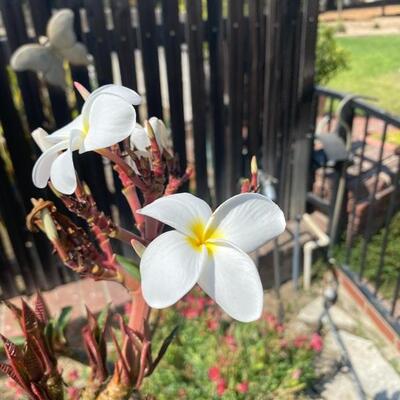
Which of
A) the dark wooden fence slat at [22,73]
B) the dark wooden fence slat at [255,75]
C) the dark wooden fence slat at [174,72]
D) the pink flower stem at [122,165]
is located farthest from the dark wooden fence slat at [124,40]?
the pink flower stem at [122,165]

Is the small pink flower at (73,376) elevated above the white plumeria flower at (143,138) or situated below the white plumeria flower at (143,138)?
below

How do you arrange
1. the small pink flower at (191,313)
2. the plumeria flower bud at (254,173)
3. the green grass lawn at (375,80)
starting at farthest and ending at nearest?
the green grass lawn at (375,80), the small pink flower at (191,313), the plumeria flower bud at (254,173)

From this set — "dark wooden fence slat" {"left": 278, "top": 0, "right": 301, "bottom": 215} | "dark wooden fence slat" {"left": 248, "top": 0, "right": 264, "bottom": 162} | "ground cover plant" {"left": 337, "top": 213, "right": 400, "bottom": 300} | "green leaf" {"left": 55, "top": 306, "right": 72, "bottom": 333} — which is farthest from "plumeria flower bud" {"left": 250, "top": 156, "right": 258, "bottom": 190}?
"ground cover plant" {"left": 337, "top": 213, "right": 400, "bottom": 300}

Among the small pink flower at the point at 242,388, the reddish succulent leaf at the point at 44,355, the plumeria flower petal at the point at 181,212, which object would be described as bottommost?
the small pink flower at the point at 242,388

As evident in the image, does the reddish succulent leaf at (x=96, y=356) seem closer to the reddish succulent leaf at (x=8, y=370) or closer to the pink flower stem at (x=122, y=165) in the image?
the reddish succulent leaf at (x=8, y=370)

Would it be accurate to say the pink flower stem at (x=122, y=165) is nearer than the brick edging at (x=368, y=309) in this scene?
Yes

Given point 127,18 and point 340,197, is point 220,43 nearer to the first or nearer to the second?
point 127,18
